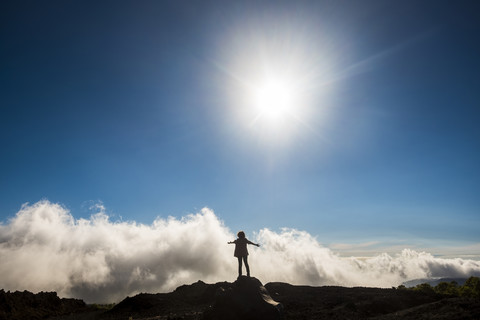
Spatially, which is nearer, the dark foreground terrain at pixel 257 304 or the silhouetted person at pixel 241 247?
the dark foreground terrain at pixel 257 304

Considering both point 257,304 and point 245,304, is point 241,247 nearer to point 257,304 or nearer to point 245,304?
point 245,304

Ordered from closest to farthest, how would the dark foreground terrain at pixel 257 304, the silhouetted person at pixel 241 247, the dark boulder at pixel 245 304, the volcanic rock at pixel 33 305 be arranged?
the dark boulder at pixel 245 304 < the dark foreground terrain at pixel 257 304 < the silhouetted person at pixel 241 247 < the volcanic rock at pixel 33 305

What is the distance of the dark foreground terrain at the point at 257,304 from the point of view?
674 inches

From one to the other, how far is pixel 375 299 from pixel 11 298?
38352 mm

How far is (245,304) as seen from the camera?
17.4 metres

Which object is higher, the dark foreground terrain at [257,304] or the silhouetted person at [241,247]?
the silhouetted person at [241,247]

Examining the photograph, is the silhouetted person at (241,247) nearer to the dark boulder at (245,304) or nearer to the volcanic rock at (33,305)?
the dark boulder at (245,304)

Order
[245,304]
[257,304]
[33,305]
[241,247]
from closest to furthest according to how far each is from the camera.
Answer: [257,304], [245,304], [241,247], [33,305]

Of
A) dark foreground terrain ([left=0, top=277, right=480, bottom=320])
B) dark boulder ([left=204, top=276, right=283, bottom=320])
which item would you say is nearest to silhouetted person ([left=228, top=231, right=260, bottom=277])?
dark boulder ([left=204, top=276, right=283, bottom=320])

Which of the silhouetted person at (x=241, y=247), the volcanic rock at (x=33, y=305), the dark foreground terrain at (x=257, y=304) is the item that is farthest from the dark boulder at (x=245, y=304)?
the volcanic rock at (x=33, y=305)

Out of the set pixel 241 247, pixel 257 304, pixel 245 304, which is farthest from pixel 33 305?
pixel 257 304

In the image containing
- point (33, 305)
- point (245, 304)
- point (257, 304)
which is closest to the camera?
point (257, 304)

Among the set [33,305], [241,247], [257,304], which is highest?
[241,247]

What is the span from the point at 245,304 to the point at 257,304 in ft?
2.56
